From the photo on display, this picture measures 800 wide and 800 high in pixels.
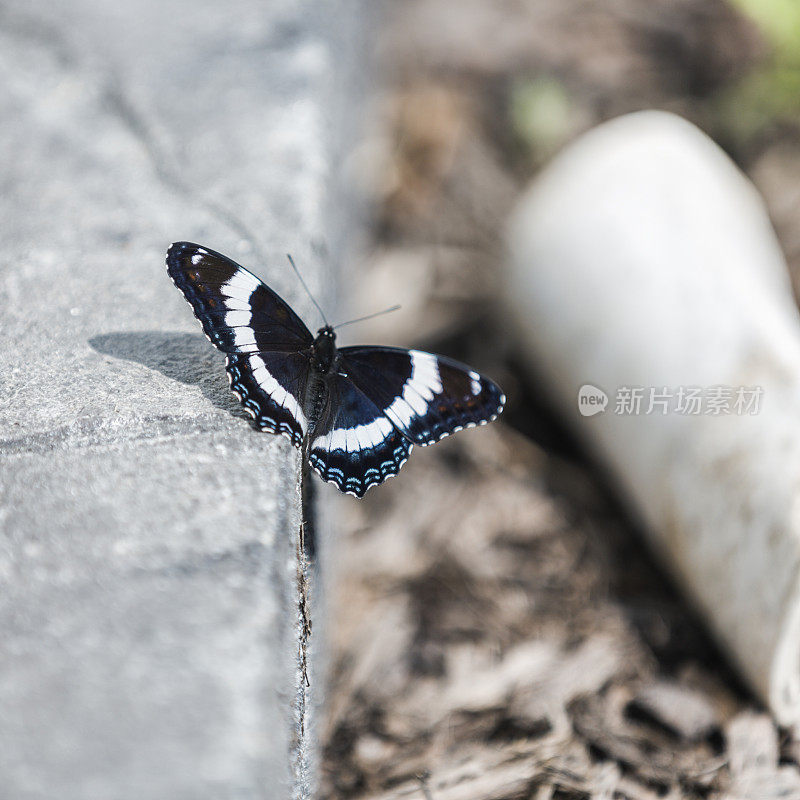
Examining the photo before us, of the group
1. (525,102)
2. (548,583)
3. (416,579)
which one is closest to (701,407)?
(548,583)

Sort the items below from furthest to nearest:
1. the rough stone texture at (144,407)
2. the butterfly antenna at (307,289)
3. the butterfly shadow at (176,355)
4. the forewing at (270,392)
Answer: the butterfly antenna at (307,289), the butterfly shadow at (176,355), the forewing at (270,392), the rough stone texture at (144,407)

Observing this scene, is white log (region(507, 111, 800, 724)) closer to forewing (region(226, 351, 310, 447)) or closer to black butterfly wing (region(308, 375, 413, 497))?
black butterfly wing (region(308, 375, 413, 497))

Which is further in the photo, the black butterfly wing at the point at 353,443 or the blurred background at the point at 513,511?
the blurred background at the point at 513,511

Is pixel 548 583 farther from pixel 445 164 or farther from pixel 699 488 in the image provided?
pixel 445 164

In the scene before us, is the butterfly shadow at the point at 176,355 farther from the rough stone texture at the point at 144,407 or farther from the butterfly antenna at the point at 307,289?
the butterfly antenna at the point at 307,289

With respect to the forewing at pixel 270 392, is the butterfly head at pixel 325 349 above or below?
above

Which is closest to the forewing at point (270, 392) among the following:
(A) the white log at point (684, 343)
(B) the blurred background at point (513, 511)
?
(B) the blurred background at point (513, 511)

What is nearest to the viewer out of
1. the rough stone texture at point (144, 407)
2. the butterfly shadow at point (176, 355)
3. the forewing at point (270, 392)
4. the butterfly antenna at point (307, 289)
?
the rough stone texture at point (144, 407)
